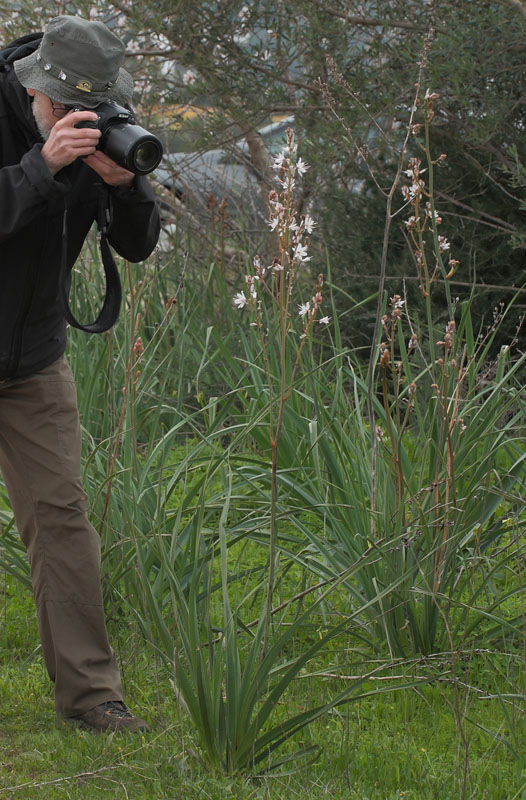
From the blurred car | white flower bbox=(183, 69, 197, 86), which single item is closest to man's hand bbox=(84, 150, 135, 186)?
white flower bbox=(183, 69, 197, 86)

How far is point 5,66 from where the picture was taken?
9.48 feet

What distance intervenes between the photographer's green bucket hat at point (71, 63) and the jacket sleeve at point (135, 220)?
0.24 m

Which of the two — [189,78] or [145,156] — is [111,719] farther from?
[189,78]

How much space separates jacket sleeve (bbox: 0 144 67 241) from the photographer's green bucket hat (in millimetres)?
201

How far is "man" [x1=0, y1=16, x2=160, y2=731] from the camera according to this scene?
9.11 ft

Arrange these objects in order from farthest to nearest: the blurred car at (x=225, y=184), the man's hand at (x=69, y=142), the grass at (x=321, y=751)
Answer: the blurred car at (x=225, y=184), the man's hand at (x=69, y=142), the grass at (x=321, y=751)

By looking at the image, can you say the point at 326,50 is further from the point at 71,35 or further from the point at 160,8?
the point at 71,35

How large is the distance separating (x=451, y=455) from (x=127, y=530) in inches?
44.4

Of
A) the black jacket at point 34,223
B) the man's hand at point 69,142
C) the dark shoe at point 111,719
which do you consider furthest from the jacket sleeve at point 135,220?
the dark shoe at point 111,719

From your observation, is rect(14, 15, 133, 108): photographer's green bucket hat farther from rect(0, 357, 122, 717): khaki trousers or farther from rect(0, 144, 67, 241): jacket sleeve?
rect(0, 357, 122, 717): khaki trousers

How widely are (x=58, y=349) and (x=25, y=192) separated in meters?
0.52

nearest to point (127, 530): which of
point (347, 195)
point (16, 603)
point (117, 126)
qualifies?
point (16, 603)

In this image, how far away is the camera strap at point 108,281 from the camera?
288 cm

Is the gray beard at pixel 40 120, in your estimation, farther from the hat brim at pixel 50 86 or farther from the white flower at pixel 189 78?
the white flower at pixel 189 78
